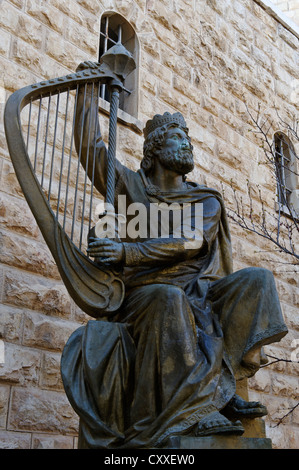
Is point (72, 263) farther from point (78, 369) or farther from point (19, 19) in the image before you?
point (19, 19)

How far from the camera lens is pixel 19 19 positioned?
17.9 feet

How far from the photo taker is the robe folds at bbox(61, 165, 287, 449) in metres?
2.84

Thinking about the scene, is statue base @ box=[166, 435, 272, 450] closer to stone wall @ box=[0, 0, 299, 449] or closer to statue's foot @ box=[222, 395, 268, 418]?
statue's foot @ box=[222, 395, 268, 418]

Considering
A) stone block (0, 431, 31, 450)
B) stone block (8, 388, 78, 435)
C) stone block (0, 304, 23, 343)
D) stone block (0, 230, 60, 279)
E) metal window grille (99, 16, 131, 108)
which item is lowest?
stone block (0, 431, 31, 450)

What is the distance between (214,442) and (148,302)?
695 mm

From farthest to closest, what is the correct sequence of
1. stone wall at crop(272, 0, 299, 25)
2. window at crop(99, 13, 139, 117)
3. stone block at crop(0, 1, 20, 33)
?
stone wall at crop(272, 0, 299, 25) → window at crop(99, 13, 139, 117) → stone block at crop(0, 1, 20, 33)

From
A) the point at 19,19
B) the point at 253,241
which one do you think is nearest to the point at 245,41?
the point at 253,241

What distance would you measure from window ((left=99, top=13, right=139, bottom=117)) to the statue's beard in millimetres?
2755

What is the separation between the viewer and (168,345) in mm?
2900

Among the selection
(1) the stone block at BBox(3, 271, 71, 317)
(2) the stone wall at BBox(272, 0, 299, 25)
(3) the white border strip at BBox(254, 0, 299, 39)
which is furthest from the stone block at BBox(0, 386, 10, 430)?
(2) the stone wall at BBox(272, 0, 299, 25)

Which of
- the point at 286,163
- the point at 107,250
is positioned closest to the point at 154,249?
the point at 107,250

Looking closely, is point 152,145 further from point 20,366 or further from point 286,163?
point 286,163

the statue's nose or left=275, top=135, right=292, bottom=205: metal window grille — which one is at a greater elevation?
left=275, top=135, right=292, bottom=205: metal window grille

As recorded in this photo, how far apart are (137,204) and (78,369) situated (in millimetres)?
1072
